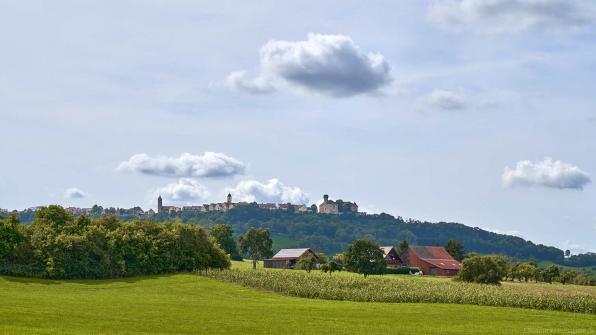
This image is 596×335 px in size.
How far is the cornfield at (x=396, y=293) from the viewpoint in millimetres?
67875

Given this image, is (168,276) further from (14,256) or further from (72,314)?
(72,314)

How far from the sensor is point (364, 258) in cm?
11681

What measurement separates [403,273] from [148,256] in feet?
204

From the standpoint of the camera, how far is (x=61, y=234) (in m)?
93.9

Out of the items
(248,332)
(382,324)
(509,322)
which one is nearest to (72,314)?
(248,332)

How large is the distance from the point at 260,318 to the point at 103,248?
178 ft

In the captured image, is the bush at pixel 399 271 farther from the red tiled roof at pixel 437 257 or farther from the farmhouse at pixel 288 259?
the farmhouse at pixel 288 259

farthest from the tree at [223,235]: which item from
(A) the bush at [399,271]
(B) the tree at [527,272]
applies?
(B) the tree at [527,272]

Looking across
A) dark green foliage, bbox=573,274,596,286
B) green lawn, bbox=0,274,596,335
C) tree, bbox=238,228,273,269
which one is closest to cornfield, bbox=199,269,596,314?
green lawn, bbox=0,274,596,335

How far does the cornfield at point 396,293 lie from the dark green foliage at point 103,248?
11561mm

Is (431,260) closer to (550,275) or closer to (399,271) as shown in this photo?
(399,271)

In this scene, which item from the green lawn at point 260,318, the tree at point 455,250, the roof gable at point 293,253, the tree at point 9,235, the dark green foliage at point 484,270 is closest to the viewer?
the green lawn at point 260,318

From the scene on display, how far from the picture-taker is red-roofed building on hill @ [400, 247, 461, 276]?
15486 centimetres

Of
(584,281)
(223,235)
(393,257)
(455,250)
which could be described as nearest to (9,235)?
(223,235)
